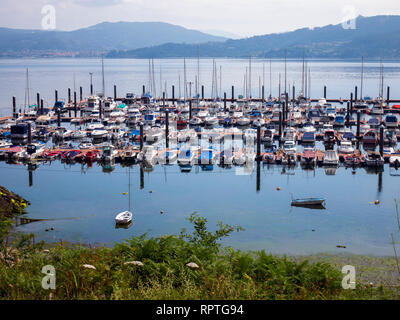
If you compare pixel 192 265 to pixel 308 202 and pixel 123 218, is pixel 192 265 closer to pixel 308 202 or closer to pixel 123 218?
pixel 123 218

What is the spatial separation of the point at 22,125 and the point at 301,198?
32177mm

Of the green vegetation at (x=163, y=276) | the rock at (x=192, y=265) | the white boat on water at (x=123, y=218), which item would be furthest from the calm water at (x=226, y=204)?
the rock at (x=192, y=265)

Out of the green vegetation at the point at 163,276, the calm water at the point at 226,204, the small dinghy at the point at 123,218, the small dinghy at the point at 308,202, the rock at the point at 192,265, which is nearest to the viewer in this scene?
the green vegetation at the point at 163,276

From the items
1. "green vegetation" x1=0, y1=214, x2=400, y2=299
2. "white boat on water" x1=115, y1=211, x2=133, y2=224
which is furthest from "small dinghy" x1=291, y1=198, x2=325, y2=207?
"green vegetation" x1=0, y1=214, x2=400, y2=299

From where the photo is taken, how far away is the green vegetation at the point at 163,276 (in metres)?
Result: 11.1

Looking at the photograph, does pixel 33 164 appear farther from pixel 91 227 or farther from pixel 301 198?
pixel 301 198

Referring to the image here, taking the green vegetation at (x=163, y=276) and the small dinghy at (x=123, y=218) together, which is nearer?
the green vegetation at (x=163, y=276)

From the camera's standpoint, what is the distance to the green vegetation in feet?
36.3

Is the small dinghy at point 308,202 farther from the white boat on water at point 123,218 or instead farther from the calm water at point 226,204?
the white boat on water at point 123,218

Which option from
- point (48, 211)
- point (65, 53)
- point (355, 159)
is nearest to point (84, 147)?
point (48, 211)

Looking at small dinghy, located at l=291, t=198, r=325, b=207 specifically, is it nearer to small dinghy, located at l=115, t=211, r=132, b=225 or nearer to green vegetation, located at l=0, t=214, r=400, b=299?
small dinghy, located at l=115, t=211, r=132, b=225

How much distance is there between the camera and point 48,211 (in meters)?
30.8

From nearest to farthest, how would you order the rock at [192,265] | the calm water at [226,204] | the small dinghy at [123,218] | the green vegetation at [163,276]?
1. the green vegetation at [163,276]
2. the rock at [192,265]
3. the calm water at [226,204]
4. the small dinghy at [123,218]
